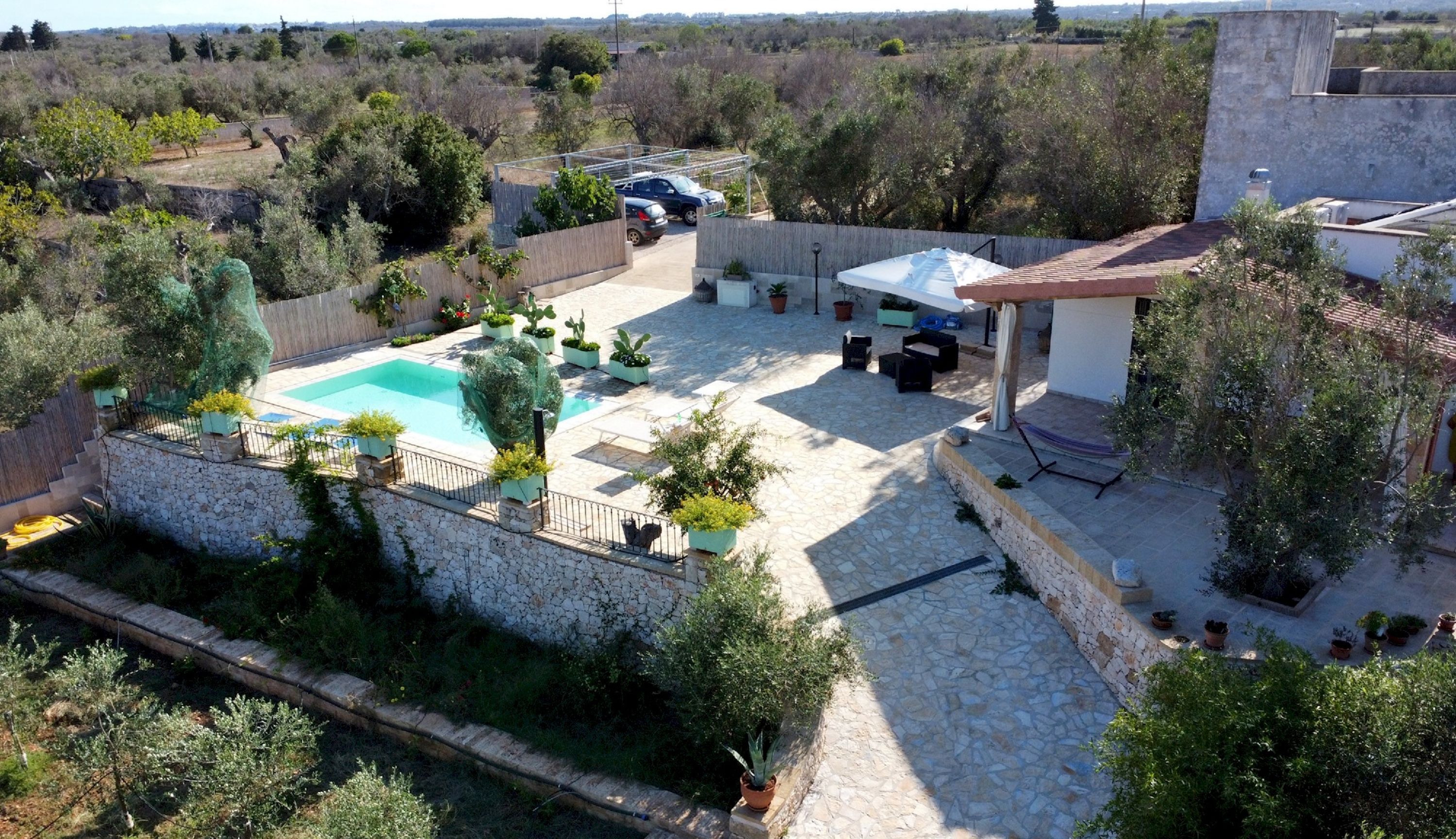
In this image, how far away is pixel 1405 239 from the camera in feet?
37.8

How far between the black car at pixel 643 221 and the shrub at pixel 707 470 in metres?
18.3

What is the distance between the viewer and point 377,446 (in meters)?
15.6

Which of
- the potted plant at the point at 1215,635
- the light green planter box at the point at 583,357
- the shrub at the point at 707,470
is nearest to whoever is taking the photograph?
the potted plant at the point at 1215,635

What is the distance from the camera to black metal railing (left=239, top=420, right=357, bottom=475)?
16547mm

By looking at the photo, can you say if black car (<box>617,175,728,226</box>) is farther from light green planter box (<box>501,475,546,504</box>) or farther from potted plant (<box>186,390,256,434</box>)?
light green planter box (<box>501,475,546,504</box>)

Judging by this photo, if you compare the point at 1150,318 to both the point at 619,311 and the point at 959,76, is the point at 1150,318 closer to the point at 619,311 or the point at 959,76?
the point at 619,311

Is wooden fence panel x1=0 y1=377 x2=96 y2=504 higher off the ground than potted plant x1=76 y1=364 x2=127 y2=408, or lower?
lower

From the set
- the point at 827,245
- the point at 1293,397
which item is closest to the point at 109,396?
the point at 827,245

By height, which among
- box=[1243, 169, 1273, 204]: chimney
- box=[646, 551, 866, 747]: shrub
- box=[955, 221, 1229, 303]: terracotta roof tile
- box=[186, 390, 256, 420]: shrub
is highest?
box=[1243, 169, 1273, 204]: chimney

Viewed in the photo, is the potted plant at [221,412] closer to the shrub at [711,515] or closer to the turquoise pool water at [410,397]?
the turquoise pool water at [410,397]

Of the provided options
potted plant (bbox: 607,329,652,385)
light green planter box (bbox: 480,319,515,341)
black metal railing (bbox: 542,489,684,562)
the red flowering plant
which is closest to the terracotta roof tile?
black metal railing (bbox: 542,489,684,562)

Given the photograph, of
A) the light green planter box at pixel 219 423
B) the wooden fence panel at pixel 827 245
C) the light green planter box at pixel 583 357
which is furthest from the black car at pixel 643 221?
the light green planter box at pixel 219 423

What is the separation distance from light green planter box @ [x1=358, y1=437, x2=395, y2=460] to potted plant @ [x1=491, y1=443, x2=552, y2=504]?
87.6 inches

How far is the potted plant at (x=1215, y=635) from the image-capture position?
401 inches
